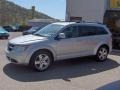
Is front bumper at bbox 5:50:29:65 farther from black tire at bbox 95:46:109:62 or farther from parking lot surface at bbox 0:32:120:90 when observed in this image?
black tire at bbox 95:46:109:62

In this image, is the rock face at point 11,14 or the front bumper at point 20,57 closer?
the front bumper at point 20,57

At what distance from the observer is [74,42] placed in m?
11.1

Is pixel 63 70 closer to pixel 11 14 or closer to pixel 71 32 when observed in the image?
pixel 71 32

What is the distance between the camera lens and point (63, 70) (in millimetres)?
10570

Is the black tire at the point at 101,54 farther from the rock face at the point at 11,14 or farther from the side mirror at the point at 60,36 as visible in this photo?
the rock face at the point at 11,14

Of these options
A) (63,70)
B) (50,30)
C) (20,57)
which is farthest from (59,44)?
(20,57)

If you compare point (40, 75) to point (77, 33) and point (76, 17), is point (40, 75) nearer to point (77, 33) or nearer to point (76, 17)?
point (77, 33)

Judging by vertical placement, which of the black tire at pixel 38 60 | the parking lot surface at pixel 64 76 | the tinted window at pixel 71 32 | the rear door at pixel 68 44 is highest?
the tinted window at pixel 71 32

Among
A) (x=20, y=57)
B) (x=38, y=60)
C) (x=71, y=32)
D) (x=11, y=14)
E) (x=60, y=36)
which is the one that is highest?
(x=11, y=14)

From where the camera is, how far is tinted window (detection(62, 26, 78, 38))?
11.0 metres

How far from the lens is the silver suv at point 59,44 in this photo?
10000 millimetres

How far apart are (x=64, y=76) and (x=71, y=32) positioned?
2.12 metres

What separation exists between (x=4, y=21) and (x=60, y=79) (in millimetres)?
78399

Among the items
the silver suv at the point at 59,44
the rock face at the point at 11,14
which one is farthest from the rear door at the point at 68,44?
the rock face at the point at 11,14
